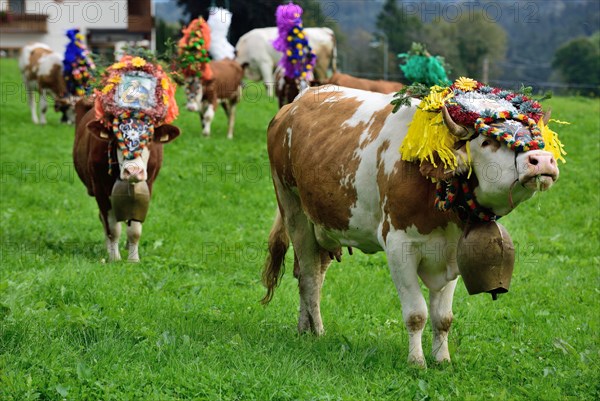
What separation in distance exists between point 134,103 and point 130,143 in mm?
462

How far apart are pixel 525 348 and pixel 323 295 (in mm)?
2347

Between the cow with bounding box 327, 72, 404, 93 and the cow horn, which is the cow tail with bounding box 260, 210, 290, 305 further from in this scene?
the cow with bounding box 327, 72, 404, 93

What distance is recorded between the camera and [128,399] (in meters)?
5.59

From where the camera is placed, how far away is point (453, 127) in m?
6.02

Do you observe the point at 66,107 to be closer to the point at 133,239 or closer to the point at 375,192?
the point at 133,239

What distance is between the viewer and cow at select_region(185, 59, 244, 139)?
779 inches

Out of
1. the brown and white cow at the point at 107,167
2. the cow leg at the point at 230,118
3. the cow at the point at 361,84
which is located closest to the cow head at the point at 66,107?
the cow leg at the point at 230,118

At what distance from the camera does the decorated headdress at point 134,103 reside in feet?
32.6

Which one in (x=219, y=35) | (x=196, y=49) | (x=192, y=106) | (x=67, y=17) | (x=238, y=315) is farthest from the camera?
(x=67, y=17)

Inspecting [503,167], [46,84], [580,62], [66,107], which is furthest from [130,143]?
[580,62]

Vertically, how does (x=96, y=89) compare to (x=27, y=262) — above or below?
above

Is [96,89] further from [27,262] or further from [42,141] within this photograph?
[42,141]

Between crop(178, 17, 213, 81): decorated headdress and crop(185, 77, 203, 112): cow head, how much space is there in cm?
11

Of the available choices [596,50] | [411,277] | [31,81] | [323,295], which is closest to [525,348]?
[411,277]
